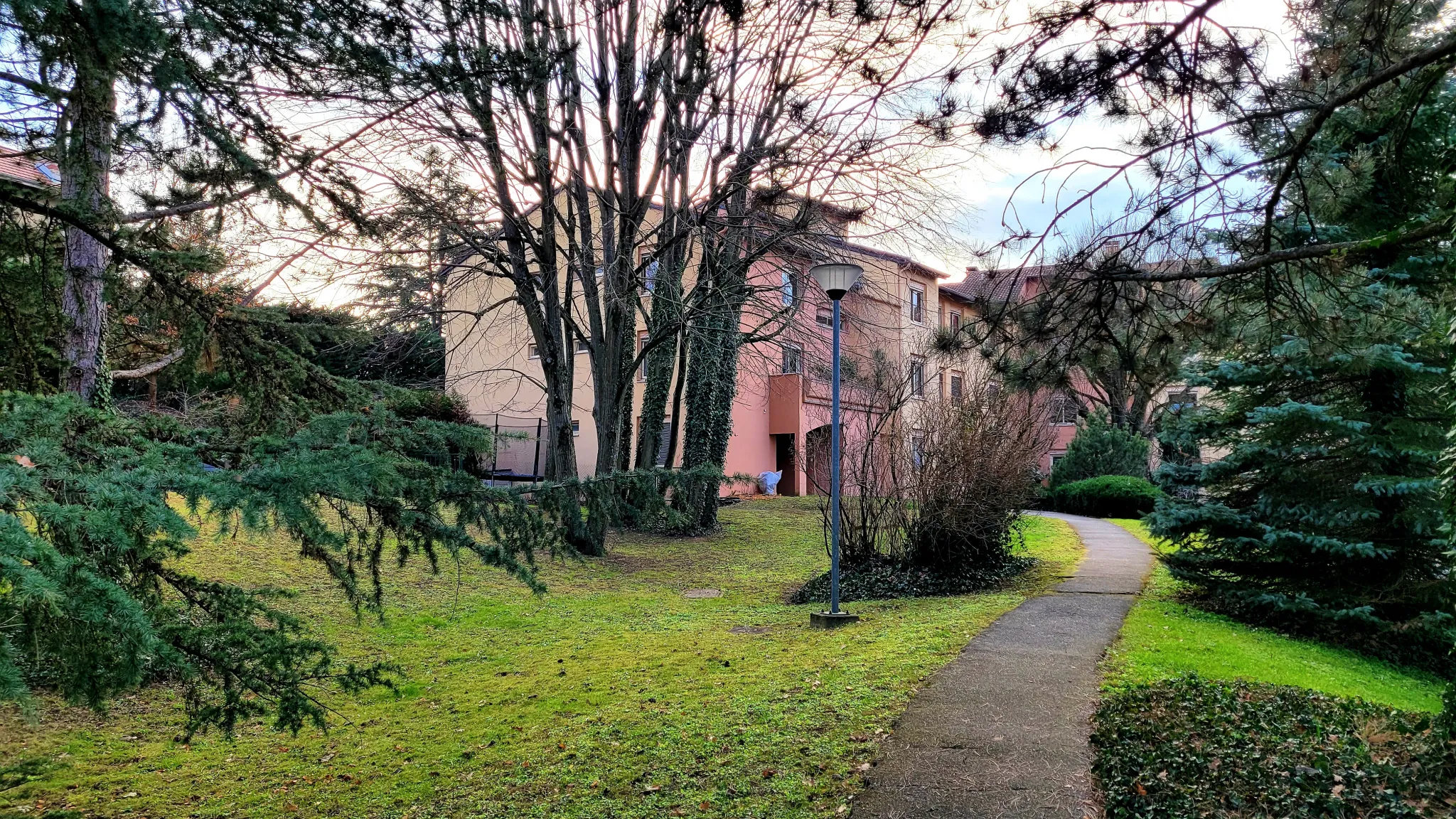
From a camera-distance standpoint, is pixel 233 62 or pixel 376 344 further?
pixel 376 344

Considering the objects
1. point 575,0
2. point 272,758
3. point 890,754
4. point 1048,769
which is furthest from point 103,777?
point 575,0

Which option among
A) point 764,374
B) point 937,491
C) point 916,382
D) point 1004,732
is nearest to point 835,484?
point 937,491

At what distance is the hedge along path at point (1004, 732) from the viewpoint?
429 centimetres

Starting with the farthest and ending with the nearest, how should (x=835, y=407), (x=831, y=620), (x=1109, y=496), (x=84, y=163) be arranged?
1. (x=1109, y=496)
2. (x=835, y=407)
3. (x=831, y=620)
4. (x=84, y=163)

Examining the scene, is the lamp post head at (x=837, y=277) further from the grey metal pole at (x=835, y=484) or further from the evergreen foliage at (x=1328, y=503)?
the evergreen foliage at (x=1328, y=503)

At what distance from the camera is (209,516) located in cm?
288

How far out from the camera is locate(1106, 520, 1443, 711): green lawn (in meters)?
6.77

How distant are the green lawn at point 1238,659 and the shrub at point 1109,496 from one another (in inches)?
499

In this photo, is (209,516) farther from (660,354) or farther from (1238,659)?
(660,354)

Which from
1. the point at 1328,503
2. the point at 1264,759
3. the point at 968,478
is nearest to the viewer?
the point at 1264,759

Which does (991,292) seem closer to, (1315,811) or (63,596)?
(1315,811)

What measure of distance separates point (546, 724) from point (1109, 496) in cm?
1948

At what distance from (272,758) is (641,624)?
170 inches

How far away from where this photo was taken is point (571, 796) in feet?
15.5
